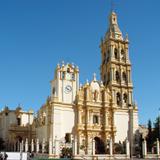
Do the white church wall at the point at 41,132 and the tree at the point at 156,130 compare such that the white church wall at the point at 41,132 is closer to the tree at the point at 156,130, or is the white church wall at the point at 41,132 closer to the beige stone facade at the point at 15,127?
the beige stone facade at the point at 15,127

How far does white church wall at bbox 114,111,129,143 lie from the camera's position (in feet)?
175

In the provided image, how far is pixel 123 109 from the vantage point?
55.0 metres

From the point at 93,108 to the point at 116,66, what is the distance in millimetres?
9895

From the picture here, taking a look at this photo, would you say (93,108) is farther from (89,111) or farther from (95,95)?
(95,95)

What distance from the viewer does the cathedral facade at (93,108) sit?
49.1 metres

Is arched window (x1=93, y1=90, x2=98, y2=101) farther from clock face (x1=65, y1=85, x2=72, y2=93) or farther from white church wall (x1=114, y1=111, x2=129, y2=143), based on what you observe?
clock face (x1=65, y1=85, x2=72, y2=93)

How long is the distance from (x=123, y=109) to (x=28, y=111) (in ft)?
58.1

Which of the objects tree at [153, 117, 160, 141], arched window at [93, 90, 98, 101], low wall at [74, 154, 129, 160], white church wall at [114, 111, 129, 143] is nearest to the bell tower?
white church wall at [114, 111, 129, 143]

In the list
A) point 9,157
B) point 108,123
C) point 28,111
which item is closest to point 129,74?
point 108,123

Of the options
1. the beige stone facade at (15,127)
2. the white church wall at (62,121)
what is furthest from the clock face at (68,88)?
the beige stone facade at (15,127)

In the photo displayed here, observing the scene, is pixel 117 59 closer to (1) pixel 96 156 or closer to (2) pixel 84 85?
(2) pixel 84 85

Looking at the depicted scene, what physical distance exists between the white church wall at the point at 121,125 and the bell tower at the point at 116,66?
1.66 m

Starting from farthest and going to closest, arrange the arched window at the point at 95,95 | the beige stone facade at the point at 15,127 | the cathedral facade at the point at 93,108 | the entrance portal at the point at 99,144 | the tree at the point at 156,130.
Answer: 1. the beige stone facade at the point at 15,127
2. the arched window at the point at 95,95
3. the tree at the point at 156,130
4. the entrance portal at the point at 99,144
5. the cathedral facade at the point at 93,108

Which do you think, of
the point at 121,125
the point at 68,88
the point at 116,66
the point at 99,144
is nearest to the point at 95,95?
the point at 68,88
